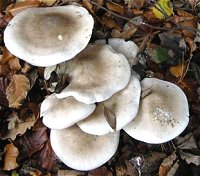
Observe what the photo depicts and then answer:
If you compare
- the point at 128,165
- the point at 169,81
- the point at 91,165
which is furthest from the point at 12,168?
the point at 169,81

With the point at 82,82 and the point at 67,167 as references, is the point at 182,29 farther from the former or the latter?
the point at 67,167

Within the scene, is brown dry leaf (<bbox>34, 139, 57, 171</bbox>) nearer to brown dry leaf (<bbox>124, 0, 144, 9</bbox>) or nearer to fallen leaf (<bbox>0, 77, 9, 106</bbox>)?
fallen leaf (<bbox>0, 77, 9, 106</bbox>)

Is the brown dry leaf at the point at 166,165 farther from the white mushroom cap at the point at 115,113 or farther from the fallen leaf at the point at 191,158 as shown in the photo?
the white mushroom cap at the point at 115,113

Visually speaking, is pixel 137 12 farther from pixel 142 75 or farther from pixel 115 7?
pixel 142 75

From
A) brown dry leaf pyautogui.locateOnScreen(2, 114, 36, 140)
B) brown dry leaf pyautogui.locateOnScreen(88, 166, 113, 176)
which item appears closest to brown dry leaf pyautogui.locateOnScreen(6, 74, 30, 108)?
brown dry leaf pyautogui.locateOnScreen(2, 114, 36, 140)

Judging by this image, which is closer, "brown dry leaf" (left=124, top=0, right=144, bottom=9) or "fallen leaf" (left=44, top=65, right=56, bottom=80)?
"fallen leaf" (left=44, top=65, right=56, bottom=80)

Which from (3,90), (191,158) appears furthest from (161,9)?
(3,90)

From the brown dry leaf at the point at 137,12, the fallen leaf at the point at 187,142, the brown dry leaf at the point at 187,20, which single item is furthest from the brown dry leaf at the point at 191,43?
the fallen leaf at the point at 187,142
